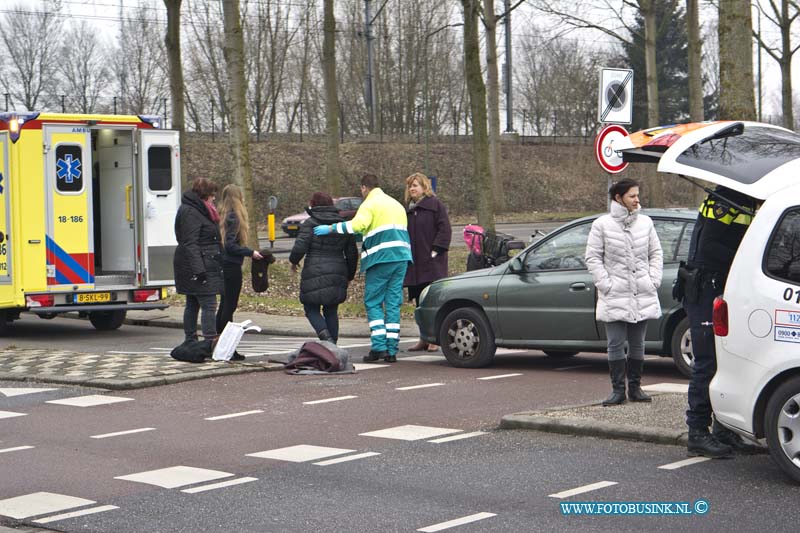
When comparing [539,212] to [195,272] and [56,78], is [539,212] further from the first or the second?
[195,272]

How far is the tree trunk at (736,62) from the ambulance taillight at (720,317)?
8748 millimetres

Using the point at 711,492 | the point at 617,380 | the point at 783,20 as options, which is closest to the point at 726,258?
the point at 711,492

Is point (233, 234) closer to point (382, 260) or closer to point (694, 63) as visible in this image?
point (382, 260)

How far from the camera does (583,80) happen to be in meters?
73.9

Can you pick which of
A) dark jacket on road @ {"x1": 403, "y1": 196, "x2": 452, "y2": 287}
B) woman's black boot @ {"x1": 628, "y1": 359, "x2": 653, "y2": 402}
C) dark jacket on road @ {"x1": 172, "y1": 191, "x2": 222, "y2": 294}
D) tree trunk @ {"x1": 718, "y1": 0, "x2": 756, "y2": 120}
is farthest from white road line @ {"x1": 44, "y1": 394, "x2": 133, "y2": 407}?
tree trunk @ {"x1": 718, "y1": 0, "x2": 756, "y2": 120}

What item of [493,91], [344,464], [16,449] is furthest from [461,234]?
[344,464]

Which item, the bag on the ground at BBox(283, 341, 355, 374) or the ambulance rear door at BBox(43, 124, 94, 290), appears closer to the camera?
the bag on the ground at BBox(283, 341, 355, 374)

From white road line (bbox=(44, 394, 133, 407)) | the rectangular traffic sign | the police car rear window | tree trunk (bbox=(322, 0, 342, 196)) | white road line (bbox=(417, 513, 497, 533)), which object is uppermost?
tree trunk (bbox=(322, 0, 342, 196))

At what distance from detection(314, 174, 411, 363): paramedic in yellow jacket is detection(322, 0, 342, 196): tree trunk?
1733cm

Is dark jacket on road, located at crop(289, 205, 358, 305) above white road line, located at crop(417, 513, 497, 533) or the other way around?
above

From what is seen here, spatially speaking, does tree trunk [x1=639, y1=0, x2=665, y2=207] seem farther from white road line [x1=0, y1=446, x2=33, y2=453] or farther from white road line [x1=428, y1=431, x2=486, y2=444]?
white road line [x1=0, y1=446, x2=33, y2=453]

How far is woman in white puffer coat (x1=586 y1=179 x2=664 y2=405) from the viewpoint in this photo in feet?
30.3

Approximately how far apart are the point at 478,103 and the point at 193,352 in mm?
11248

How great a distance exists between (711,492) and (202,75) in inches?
2158
